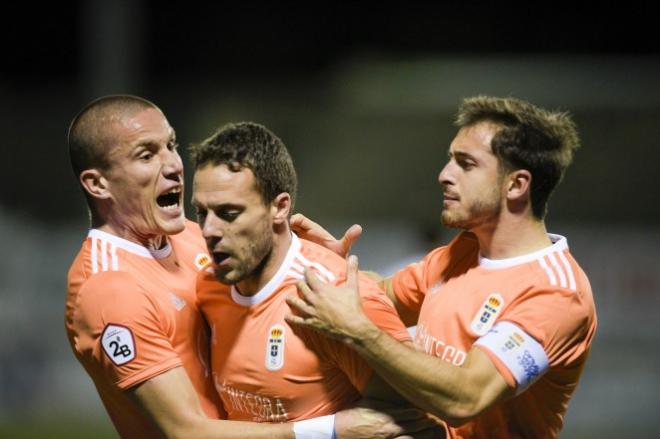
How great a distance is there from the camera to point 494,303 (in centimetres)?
419

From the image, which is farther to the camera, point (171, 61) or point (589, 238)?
point (171, 61)

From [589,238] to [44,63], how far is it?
9982 millimetres

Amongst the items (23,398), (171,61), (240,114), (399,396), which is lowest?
(23,398)

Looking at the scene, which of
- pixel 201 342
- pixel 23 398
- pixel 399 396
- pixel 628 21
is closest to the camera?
pixel 399 396

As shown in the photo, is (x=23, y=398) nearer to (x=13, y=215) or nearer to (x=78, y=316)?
(x=13, y=215)

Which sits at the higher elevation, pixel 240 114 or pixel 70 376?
pixel 240 114

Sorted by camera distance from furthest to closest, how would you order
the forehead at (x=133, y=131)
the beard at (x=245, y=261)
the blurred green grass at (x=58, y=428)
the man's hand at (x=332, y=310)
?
the blurred green grass at (x=58, y=428)
the forehead at (x=133, y=131)
the beard at (x=245, y=261)
the man's hand at (x=332, y=310)

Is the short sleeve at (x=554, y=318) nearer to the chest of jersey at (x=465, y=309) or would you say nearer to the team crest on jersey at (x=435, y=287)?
the chest of jersey at (x=465, y=309)

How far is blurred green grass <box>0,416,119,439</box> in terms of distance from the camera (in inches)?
395

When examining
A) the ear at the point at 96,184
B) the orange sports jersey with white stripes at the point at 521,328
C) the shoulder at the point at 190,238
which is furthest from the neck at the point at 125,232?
the orange sports jersey with white stripes at the point at 521,328

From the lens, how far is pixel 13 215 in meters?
11.4

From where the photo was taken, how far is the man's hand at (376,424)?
3.81m

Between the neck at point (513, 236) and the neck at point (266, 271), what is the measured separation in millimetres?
904

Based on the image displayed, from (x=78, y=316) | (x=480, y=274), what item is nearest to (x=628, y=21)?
(x=480, y=274)
